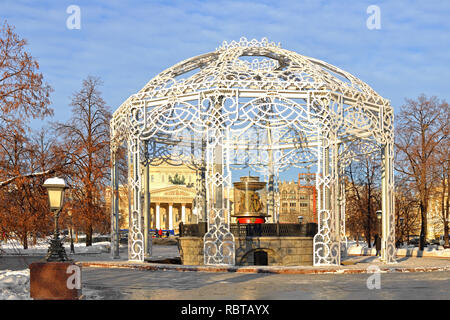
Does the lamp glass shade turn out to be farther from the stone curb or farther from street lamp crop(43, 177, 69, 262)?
the stone curb

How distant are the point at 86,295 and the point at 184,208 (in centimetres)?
9921

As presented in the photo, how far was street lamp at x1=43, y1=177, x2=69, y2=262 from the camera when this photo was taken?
42.0ft

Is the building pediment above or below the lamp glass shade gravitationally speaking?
below

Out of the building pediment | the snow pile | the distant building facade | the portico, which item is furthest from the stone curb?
the building pediment

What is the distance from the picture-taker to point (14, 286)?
13500mm

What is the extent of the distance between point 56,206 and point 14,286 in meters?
2.17

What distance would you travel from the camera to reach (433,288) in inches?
609

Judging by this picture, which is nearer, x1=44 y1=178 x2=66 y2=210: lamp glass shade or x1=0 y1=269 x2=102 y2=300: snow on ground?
x1=0 y1=269 x2=102 y2=300: snow on ground

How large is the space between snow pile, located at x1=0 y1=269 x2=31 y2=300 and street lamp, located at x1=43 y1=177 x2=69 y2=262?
94 cm

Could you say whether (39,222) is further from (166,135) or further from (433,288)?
(166,135)

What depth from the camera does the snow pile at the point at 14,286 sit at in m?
12.4

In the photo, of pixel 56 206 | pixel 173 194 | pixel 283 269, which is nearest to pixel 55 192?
pixel 56 206

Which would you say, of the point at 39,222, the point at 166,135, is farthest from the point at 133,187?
the point at 39,222

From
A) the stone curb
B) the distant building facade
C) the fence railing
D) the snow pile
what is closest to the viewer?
the snow pile
